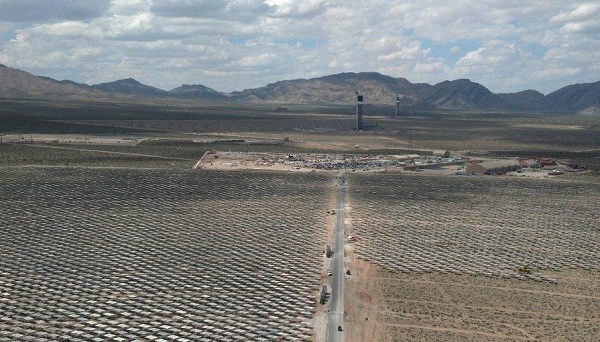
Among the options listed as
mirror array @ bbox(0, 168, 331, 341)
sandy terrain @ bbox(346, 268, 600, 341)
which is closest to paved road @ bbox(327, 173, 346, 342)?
sandy terrain @ bbox(346, 268, 600, 341)

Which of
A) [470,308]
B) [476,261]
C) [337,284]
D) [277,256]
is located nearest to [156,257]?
[277,256]

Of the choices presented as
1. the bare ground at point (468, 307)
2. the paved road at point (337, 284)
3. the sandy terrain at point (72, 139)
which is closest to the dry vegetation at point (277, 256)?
the bare ground at point (468, 307)

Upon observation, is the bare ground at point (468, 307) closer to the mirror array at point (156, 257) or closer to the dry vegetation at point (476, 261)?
the dry vegetation at point (476, 261)

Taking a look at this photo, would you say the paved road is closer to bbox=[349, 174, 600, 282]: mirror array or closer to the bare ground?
the bare ground

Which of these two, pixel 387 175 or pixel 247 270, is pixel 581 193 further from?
pixel 247 270

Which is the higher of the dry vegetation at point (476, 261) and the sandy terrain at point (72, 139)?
the sandy terrain at point (72, 139)

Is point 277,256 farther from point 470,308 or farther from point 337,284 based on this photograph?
point 470,308
